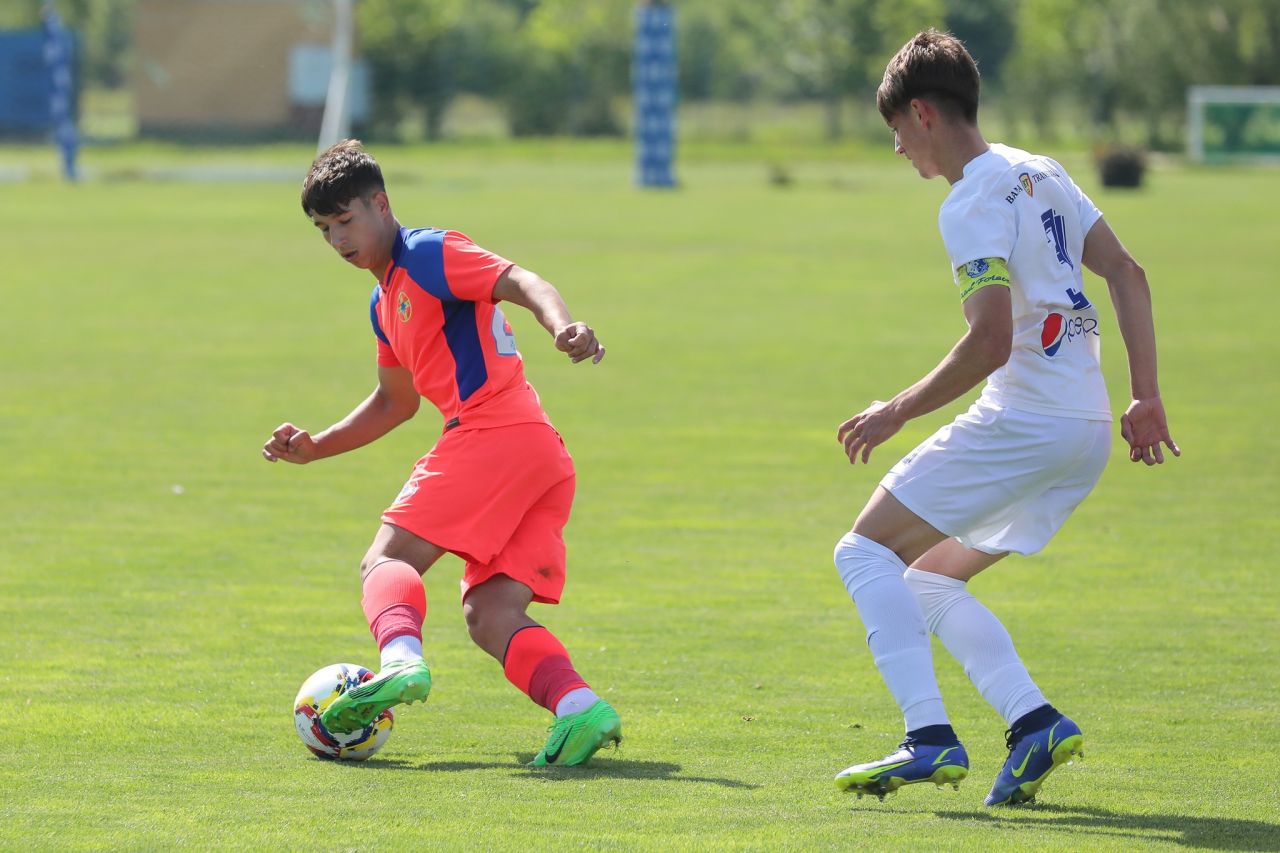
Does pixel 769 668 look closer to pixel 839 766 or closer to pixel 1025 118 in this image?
pixel 839 766

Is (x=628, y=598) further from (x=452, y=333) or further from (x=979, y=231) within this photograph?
(x=979, y=231)

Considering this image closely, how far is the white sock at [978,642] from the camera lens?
15.6ft

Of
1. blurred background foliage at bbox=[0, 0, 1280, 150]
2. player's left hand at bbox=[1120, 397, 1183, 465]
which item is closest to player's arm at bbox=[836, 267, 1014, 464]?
player's left hand at bbox=[1120, 397, 1183, 465]

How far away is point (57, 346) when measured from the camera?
53.0 ft

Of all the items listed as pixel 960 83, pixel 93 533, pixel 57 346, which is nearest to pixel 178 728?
pixel 960 83

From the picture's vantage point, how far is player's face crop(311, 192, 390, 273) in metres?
5.28

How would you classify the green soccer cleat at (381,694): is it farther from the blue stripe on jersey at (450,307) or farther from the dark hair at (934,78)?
the dark hair at (934,78)

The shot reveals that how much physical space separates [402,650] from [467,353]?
980 mm

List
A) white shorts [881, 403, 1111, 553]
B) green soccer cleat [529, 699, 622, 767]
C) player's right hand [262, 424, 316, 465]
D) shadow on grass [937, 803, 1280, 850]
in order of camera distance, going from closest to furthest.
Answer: shadow on grass [937, 803, 1280, 850] → white shorts [881, 403, 1111, 553] → green soccer cleat [529, 699, 622, 767] → player's right hand [262, 424, 316, 465]

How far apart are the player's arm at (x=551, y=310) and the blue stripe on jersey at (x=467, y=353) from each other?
0.56 ft

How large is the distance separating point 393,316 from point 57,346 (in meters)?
11.6

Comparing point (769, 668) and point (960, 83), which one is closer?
point (960, 83)

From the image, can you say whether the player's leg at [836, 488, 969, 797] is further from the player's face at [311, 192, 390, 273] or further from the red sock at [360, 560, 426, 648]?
the player's face at [311, 192, 390, 273]

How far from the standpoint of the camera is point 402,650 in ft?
16.2
